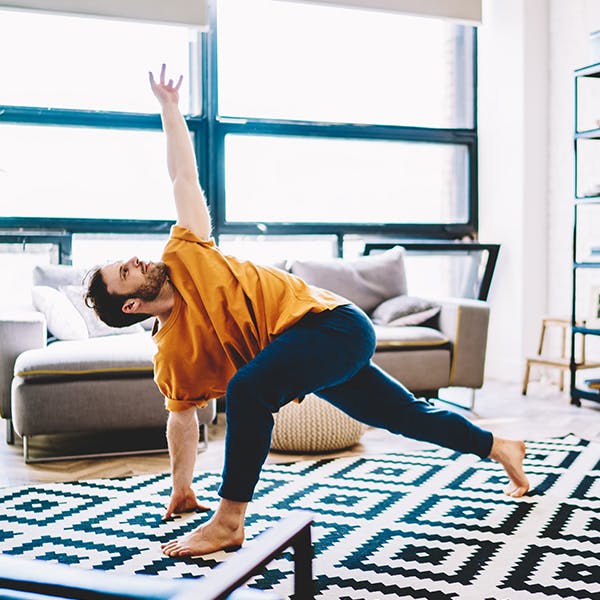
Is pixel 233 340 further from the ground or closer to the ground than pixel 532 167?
closer to the ground

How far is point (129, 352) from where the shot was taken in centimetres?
325

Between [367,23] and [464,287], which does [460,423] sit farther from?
[367,23]

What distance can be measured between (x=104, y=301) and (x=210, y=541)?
2.20 feet

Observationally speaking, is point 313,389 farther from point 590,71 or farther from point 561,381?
point 561,381

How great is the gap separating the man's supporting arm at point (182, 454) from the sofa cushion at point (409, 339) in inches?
66.6

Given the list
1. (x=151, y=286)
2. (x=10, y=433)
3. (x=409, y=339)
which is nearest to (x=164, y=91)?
(x=151, y=286)

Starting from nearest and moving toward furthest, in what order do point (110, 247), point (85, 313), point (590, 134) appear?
1. point (85, 313)
2. point (590, 134)
3. point (110, 247)

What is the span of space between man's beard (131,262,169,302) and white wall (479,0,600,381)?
3565 mm

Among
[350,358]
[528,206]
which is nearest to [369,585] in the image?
[350,358]

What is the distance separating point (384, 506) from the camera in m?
2.57

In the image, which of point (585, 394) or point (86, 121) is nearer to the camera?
point (585, 394)

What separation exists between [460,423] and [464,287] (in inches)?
133

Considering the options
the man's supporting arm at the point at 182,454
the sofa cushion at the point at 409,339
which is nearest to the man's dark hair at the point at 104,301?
the man's supporting arm at the point at 182,454

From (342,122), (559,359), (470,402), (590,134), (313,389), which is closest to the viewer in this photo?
(313,389)
